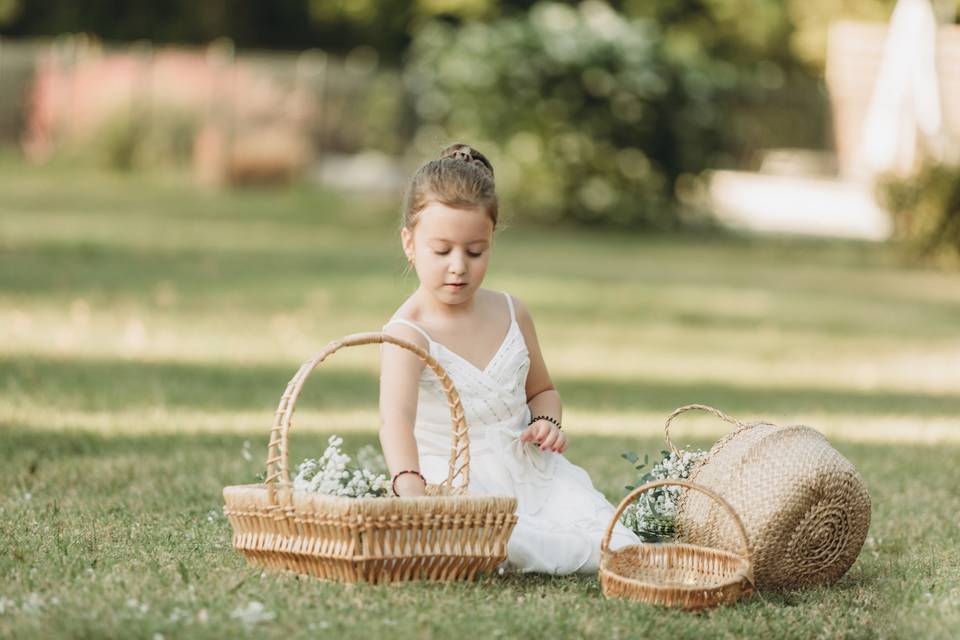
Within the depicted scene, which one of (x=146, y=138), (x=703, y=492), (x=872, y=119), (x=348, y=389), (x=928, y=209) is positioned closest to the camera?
(x=703, y=492)

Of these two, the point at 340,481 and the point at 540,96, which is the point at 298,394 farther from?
the point at 540,96

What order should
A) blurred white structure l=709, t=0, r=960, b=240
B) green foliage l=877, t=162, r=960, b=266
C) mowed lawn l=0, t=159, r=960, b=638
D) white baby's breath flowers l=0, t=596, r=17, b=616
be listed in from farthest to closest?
blurred white structure l=709, t=0, r=960, b=240, green foliage l=877, t=162, r=960, b=266, mowed lawn l=0, t=159, r=960, b=638, white baby's breath flowers l=0, t=596, r=17, b=616

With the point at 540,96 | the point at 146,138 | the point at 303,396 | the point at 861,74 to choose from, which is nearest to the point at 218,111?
the point at 146,138

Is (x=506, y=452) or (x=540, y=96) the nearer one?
(x=506, y=452)

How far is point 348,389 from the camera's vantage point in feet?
27.9

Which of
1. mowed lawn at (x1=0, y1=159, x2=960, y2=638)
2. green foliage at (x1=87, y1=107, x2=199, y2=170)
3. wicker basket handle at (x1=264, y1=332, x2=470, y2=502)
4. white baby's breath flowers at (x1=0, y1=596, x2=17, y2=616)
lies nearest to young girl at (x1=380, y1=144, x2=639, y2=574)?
wicker basket handle at (x1=264, y1=332, x2=470, y2=502)

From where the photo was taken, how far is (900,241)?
697 inches

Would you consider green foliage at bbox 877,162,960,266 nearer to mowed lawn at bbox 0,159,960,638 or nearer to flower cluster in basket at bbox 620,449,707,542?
mowed lawn at bbox 0,159,960,638

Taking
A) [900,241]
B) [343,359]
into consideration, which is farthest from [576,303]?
[900,241]

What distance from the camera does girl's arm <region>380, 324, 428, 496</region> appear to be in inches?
176

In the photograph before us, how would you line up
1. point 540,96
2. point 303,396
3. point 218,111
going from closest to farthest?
point 303,396 < point 540,96 < point 218,111

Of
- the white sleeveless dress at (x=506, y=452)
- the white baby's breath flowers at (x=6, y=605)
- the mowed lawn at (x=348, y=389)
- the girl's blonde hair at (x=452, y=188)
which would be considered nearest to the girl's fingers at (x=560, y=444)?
the white sleeveless dress at (x=506, y=452)

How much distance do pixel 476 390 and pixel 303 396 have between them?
3.43 metres

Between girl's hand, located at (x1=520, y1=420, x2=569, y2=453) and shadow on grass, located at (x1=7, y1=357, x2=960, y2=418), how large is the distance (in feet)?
10.2
